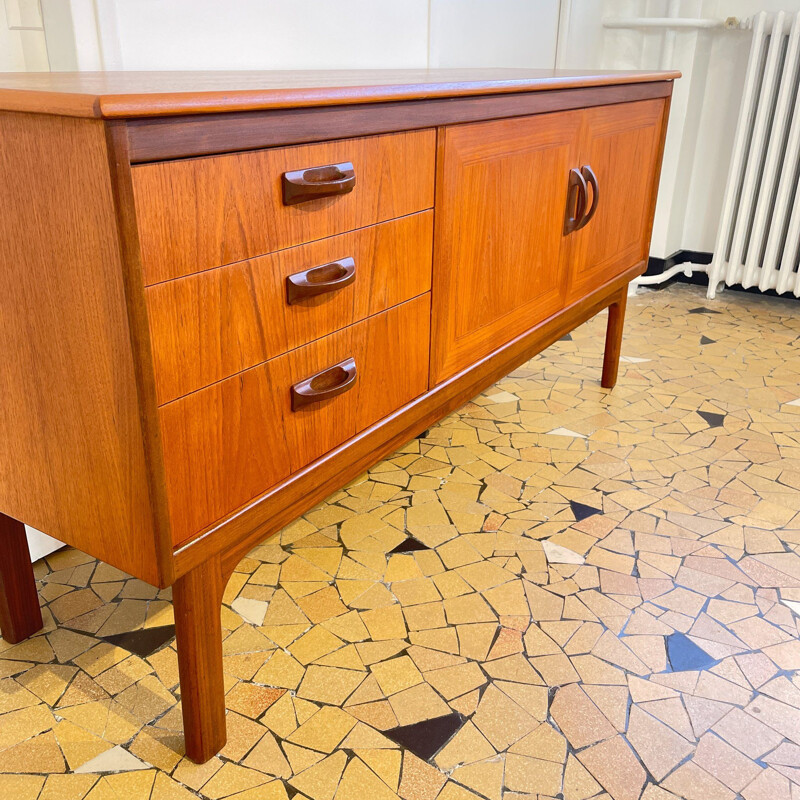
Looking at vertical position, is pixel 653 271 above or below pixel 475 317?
below

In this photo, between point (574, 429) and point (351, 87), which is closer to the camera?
point (351, 87)

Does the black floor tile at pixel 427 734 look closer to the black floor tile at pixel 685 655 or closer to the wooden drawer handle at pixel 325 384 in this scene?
the black floor tile at pixel 685 655

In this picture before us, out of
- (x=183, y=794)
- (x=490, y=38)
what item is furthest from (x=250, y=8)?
(x=183, y=794)

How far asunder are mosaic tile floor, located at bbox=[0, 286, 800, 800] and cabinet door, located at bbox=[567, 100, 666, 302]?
0.45 meters

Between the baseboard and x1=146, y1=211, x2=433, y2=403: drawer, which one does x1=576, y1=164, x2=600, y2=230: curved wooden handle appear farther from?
the baseboard

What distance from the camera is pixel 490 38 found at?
236 centimetres

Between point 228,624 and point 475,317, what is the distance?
0.67m

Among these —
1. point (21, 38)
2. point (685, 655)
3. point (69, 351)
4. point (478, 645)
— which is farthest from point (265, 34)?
point (685, 655)

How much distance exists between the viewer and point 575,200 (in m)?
1.59

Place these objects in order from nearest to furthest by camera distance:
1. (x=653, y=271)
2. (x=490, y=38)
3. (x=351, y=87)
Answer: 1. (x=351, y=87)
2. (x=490, y=38)
3. (x=653, y=271)

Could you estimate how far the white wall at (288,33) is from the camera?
1299 millimetres

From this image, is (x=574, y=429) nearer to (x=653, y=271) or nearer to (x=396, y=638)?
(x=396, y=638)

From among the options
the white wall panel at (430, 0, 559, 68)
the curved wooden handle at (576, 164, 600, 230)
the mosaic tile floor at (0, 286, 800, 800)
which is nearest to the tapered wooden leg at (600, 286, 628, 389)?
the mosaic tile floor at (0, 286, 800, 800)

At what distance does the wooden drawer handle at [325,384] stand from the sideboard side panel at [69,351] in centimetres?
23
